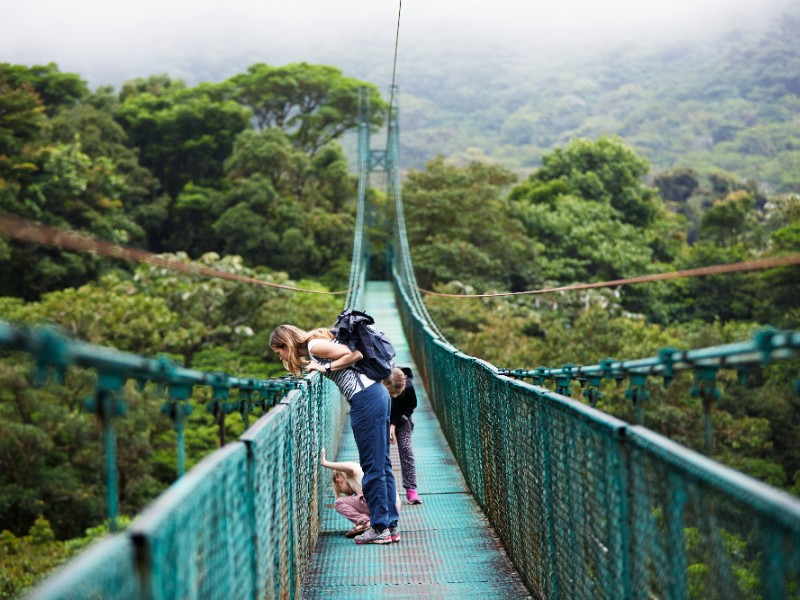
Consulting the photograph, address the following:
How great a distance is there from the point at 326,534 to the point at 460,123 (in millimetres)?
79829

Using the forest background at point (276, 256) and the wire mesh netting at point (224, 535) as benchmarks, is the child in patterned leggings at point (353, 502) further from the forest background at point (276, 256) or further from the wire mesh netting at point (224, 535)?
the forest background at point (276, 256)

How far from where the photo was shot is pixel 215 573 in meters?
1.68

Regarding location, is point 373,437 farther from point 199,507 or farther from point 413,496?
point 199,507

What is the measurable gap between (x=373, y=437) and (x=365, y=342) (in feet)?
1.23

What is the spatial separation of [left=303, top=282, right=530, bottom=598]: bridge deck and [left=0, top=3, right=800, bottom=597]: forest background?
3.62 metres

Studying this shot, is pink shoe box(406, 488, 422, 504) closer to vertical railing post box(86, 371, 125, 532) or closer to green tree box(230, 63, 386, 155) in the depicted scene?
vertical railing post box(86, 371, 125, 532)

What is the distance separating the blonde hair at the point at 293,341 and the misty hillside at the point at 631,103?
4547cm

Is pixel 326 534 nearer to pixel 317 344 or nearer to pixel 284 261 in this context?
pixel 317 344

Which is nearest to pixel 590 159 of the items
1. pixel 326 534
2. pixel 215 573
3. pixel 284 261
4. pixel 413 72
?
pixel 284 261

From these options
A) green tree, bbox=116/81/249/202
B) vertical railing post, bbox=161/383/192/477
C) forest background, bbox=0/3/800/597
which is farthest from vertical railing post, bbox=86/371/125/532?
green tree, bbox=116/81/249/202

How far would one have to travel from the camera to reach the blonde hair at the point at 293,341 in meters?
3.40

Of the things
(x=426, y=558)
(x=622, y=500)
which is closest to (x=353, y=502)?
(x=426, y=558)

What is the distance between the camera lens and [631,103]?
82688mm

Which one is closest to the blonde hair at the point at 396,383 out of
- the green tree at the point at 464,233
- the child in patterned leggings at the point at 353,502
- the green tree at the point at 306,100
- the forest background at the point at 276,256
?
the child in patterned leggings at the point at 353,502
